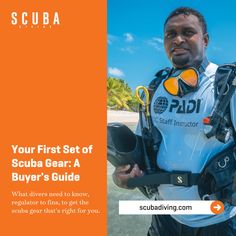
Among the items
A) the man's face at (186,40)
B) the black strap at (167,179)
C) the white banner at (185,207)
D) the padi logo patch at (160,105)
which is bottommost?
the white banner at (185,207)

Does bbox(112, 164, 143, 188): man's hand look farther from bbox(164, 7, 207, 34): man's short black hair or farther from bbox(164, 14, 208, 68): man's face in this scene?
bbox(164, 7, 207, 34): man's short black hair

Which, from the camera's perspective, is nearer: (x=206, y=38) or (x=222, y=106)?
(x=222, y=106)

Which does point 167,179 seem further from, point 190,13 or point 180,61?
point 190,13

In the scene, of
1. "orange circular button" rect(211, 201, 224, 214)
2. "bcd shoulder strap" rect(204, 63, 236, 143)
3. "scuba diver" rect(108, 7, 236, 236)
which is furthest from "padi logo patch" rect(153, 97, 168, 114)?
"orange circular button" rect(211, 201, 224, 214)

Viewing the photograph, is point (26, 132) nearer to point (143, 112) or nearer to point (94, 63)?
point (94, 63)

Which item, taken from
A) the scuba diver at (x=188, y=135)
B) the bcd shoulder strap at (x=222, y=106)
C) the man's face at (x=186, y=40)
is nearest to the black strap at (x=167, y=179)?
the scuba diver at (x=188, y=135)

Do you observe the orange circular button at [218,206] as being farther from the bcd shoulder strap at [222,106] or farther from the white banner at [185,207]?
the bcd shoulder strap at [222,106]

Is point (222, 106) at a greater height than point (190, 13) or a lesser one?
lesser

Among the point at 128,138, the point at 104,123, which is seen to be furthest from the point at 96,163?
the point at 128,138

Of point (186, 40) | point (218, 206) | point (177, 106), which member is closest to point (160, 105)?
point (177, 106)

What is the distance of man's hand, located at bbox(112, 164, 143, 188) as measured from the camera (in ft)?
3.21

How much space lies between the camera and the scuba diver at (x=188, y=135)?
0.87 metres

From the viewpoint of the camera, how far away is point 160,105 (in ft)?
3.22

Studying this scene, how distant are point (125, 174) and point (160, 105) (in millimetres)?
190
